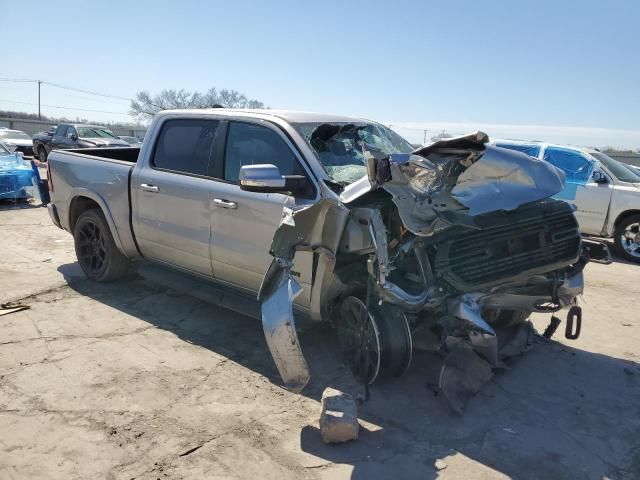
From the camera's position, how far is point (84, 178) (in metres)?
5.69

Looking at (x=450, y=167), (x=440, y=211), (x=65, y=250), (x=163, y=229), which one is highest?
(x=450, y=167)

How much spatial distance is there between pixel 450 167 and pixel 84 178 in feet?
13.7

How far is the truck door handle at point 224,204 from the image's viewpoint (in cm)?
425

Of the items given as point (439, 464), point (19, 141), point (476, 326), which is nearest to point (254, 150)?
point (476, 326)

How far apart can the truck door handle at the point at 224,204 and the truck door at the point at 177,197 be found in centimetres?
12

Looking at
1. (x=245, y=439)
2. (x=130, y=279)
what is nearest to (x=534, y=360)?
(x=245, y=439)

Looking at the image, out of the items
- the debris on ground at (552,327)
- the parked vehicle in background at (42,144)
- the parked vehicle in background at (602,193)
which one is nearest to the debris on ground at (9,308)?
the debris on ground at (552,327)

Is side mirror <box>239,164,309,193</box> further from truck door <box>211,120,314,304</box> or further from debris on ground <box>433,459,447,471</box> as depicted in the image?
debris on ground <box>433,459,447,471</box>

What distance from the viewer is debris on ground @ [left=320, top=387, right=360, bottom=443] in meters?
3.04

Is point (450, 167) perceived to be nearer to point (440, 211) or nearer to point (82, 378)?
point (440, 211)

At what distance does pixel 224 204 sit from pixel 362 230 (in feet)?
4.56

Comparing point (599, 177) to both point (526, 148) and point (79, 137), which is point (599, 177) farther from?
point (79, 137)

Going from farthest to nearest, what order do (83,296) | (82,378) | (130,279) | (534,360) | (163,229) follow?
(130,279) → (83,296) → (163,229) → (534,360) → (82,378)

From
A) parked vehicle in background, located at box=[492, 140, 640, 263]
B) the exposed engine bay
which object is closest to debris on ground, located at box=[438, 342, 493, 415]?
the exposed engine bay
